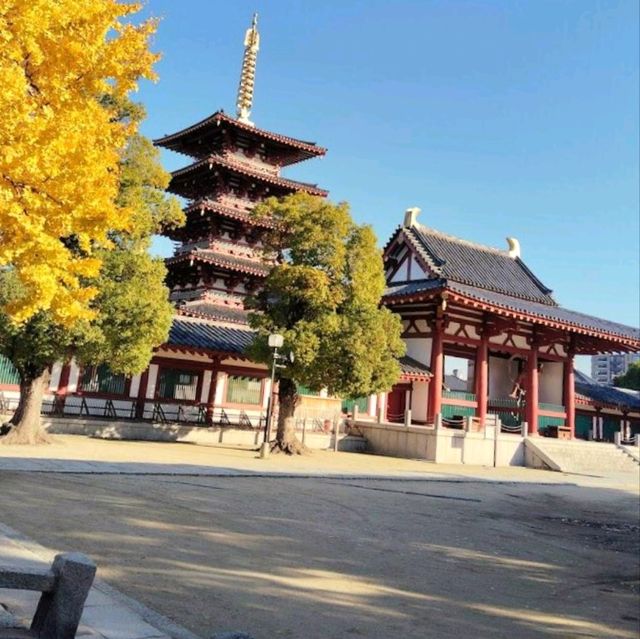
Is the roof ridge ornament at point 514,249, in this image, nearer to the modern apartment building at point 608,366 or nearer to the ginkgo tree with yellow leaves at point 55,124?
the ginkgo tree with yellow leaves at point 55,124

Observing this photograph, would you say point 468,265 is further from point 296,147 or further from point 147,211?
point 147,211

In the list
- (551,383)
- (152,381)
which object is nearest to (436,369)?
(551,383)

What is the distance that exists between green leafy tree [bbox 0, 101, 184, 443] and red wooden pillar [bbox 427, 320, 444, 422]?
11932 millimetres

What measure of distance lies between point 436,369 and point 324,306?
8.06m

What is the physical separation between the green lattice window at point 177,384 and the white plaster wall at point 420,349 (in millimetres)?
9540

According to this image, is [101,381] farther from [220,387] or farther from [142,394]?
[220,387]

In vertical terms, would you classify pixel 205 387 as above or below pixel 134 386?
above

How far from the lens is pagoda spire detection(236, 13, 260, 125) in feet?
98.4

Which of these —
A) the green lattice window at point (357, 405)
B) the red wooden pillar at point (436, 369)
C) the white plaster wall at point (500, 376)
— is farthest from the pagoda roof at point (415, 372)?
the white plaster wall at point (500, 376)

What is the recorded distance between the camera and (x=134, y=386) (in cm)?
2166

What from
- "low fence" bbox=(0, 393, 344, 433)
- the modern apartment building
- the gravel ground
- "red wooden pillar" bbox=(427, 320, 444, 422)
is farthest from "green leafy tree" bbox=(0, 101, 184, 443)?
the modern apartment building

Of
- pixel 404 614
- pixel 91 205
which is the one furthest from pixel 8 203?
pixel 404 614

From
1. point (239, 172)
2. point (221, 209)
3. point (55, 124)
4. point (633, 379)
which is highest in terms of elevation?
point (239, 172)

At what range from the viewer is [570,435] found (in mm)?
26188
